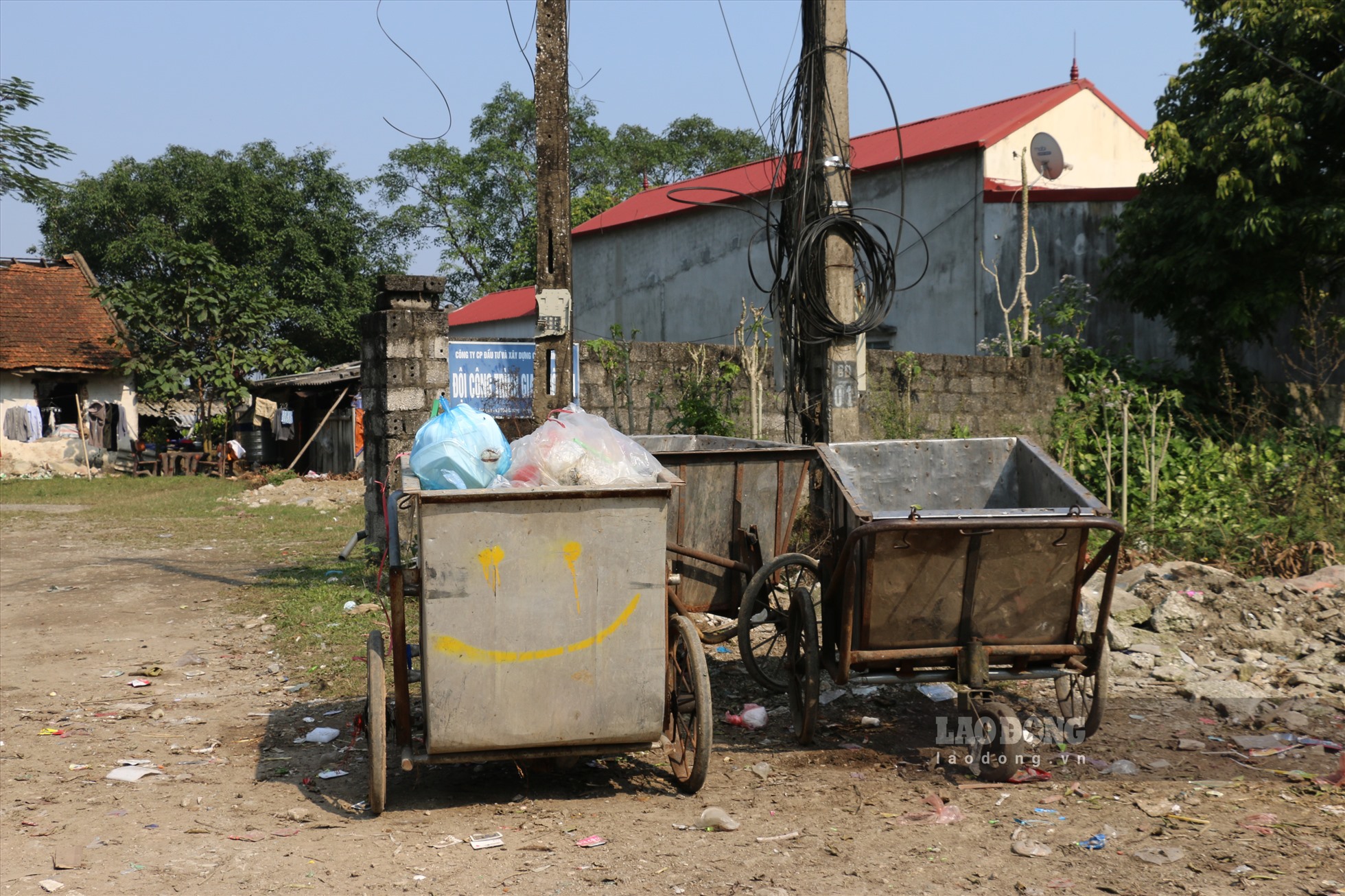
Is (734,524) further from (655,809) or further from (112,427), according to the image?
(112,427)

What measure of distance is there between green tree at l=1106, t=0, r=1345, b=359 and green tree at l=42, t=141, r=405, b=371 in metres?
24.0

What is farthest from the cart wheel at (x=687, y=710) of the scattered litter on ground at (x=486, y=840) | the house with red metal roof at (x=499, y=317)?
the house with red metal roof at (x=499, y=317)

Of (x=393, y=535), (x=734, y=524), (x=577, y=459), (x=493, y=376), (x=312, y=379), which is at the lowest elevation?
(x=734, y=524)

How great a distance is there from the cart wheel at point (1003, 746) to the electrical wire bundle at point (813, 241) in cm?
328

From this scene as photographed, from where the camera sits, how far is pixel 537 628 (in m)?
4.05

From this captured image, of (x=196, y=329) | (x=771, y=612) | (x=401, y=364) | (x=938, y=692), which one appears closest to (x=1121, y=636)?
(x=938, y=692)

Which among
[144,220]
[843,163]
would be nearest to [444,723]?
[843,163]

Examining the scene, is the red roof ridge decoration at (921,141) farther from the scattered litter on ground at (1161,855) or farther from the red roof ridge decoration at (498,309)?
the scattered litter on ground at (1161,855)

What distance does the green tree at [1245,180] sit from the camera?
41.9 ft

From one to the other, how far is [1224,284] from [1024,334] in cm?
244

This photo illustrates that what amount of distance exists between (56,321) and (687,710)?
85.8ft

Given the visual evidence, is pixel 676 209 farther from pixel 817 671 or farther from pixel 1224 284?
pixel 817 671

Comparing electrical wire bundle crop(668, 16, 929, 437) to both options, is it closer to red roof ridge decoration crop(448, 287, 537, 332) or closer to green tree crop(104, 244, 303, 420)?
red roof ridge decoration crop(448, 287, 537, 332)

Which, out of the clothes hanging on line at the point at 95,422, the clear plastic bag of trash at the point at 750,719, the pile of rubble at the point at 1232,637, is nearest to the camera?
the clear plastic bag of trash at the point at 750,719
